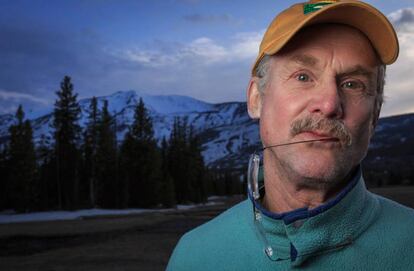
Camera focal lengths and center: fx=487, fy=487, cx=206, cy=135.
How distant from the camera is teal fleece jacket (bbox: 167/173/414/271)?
135 cm

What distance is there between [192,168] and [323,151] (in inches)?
2603

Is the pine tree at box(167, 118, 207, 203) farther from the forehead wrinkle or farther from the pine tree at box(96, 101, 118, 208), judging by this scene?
the forehead wrinkle

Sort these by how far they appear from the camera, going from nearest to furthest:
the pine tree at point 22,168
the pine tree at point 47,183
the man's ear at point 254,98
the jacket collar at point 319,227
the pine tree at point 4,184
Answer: the jacket collar at point 319,227 < the man's ear at point 254,98 < the pine tree at point 22,168 < the pine tree at point 4,184 < the pine tree at point 47,183

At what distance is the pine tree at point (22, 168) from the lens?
4450 centimetres

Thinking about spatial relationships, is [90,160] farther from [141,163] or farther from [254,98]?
[254,98]

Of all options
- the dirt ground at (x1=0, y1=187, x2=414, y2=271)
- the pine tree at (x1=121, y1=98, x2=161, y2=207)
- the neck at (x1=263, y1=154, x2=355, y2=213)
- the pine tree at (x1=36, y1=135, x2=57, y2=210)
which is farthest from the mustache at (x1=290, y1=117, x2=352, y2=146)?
the pine tree at (x1=121, y1=98, x2=161, y2=207)

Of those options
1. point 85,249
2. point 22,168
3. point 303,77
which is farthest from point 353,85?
point 22,168

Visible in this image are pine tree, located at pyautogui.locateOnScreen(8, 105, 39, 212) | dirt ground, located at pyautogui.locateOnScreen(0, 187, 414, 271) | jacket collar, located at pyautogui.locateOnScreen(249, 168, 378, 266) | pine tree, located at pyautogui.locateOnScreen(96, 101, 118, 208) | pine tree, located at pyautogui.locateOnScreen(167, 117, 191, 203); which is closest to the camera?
jacket collar, located at pyautogui.locateOnScreen(249, 168, 378, 266)

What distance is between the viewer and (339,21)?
1508mm

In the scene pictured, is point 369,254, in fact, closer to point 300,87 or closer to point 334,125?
Answer: point 334,125

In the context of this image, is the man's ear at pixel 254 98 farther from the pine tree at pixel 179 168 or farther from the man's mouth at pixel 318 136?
the pine tree at pixel 179 168

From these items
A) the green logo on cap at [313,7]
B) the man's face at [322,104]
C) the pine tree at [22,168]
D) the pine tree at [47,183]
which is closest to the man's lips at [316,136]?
the man's face at [322,104]

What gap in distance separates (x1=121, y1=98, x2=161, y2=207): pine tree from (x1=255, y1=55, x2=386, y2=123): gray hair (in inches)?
2031

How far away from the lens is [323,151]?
1390 millimetres
